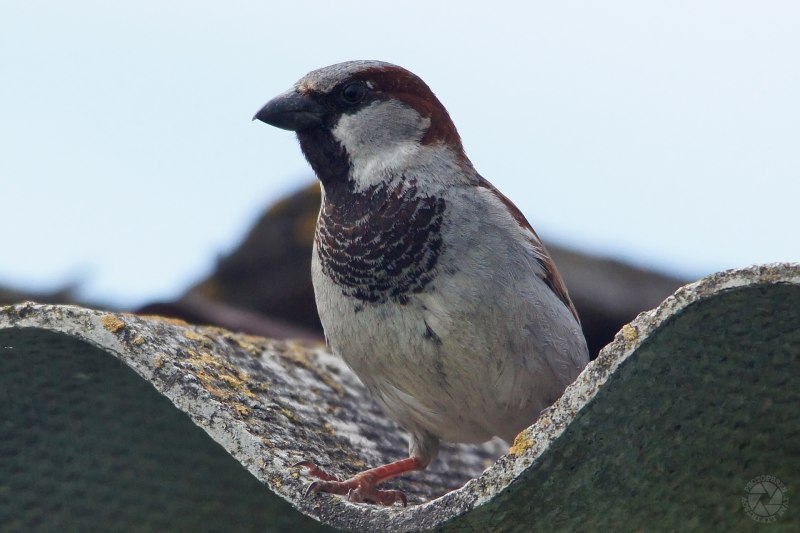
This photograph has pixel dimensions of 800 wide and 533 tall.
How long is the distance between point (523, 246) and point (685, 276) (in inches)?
72.8

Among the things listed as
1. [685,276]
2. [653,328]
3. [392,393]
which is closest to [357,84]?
[392,393]

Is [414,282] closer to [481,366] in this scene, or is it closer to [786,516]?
[481,366]

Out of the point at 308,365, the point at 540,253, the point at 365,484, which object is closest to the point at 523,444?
the point at 365,484

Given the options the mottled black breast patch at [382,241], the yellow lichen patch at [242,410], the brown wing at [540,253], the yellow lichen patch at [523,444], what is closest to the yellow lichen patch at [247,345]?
the mottled black breast patch at [382,241]

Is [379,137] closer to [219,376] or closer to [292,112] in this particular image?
[292,112]

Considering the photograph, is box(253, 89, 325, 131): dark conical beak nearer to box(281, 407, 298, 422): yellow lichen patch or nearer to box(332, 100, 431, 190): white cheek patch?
box(332, 100, 431, 190): white cheek patch

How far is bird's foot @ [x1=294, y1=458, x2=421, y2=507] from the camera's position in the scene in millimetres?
1751

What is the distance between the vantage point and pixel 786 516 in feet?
5.66

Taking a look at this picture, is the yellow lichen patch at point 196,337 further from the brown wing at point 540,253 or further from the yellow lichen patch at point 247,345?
the brown wing at point 540,253

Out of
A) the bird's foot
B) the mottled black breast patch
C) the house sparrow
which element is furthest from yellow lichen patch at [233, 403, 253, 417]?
the mottled black breast patch

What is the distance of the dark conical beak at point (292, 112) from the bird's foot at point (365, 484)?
862 mm

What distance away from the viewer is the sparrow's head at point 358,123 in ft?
8.38

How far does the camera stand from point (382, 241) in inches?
92.7

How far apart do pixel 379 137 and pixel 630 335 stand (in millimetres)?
1267
